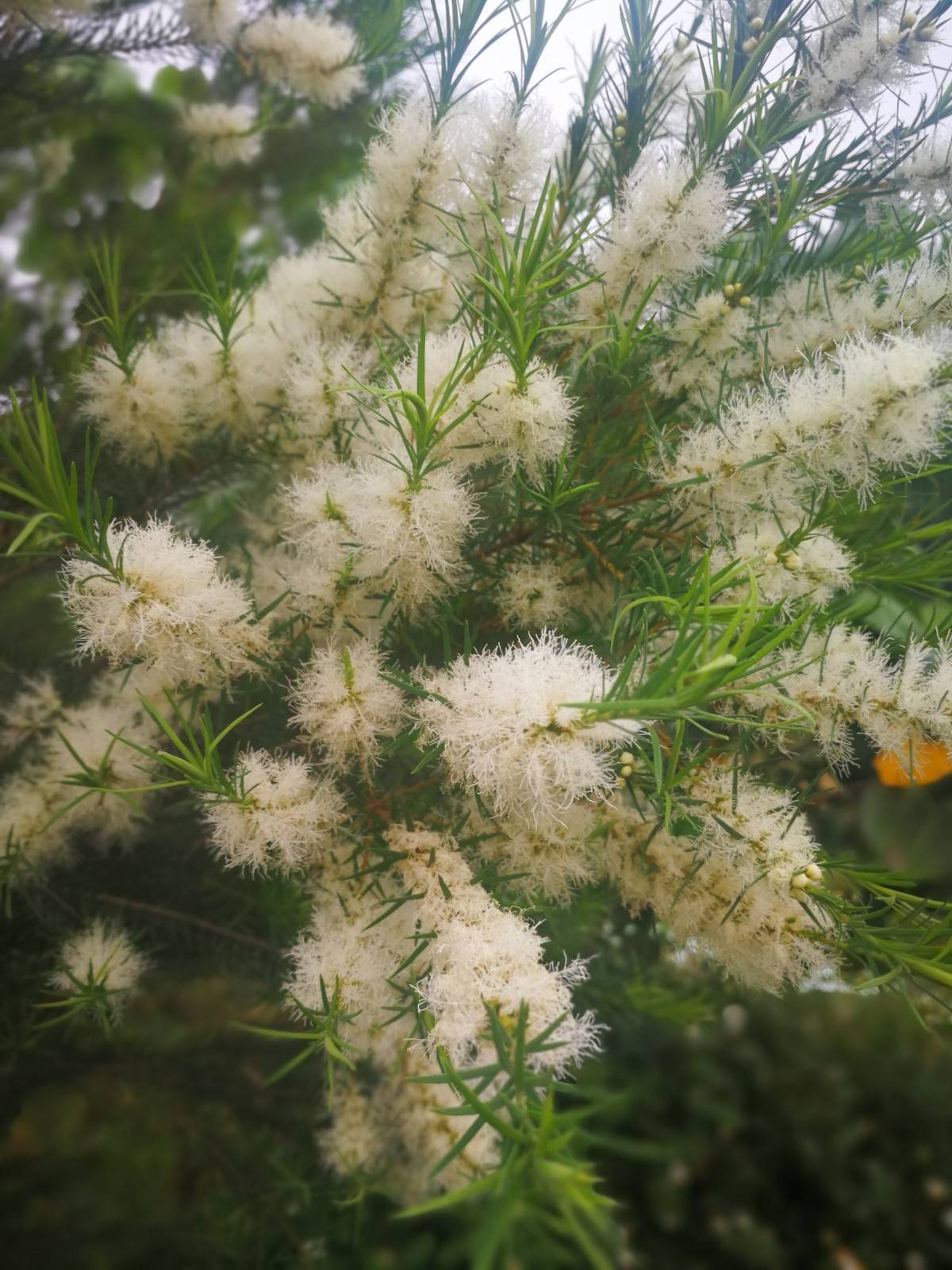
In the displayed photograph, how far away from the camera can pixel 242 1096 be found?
1.67ft

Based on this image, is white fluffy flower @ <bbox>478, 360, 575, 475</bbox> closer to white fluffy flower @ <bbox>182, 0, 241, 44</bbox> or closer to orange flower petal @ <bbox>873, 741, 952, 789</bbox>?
orange flower petal @ <bbox>873, 741, 952, 789</bbox>

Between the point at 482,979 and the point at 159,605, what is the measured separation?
0.52ft

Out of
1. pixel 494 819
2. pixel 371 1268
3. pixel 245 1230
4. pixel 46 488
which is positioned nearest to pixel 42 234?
pixel 46 488

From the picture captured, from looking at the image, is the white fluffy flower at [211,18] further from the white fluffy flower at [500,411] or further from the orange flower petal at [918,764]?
the orange flower petal at [918,764]

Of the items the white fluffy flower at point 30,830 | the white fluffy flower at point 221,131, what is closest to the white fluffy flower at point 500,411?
the white fluffy flower at point 30,830

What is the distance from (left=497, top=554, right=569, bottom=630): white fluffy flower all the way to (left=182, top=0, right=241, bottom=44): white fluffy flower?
46 cm

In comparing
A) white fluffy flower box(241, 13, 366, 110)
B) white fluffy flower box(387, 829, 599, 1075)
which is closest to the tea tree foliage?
white fluffy flower box(387, 829, 599, 1075)

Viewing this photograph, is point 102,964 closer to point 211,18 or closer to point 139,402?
point 139,402

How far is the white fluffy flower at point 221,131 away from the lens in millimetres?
538

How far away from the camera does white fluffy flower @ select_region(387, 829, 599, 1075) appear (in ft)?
0.75

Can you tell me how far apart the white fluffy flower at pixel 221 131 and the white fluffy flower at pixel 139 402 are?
0.24 meters

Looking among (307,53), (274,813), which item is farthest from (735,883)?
(307,53)

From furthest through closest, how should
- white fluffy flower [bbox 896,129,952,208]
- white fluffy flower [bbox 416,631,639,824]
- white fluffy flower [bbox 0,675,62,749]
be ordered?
1. white fluffy flower [bbox 0,675,62,749]
2. white fluffy flower [bbox 896,129,952,208]
3. white fluffy flower [bbox 416,631,639,824]

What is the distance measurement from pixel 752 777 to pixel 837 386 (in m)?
0.15
